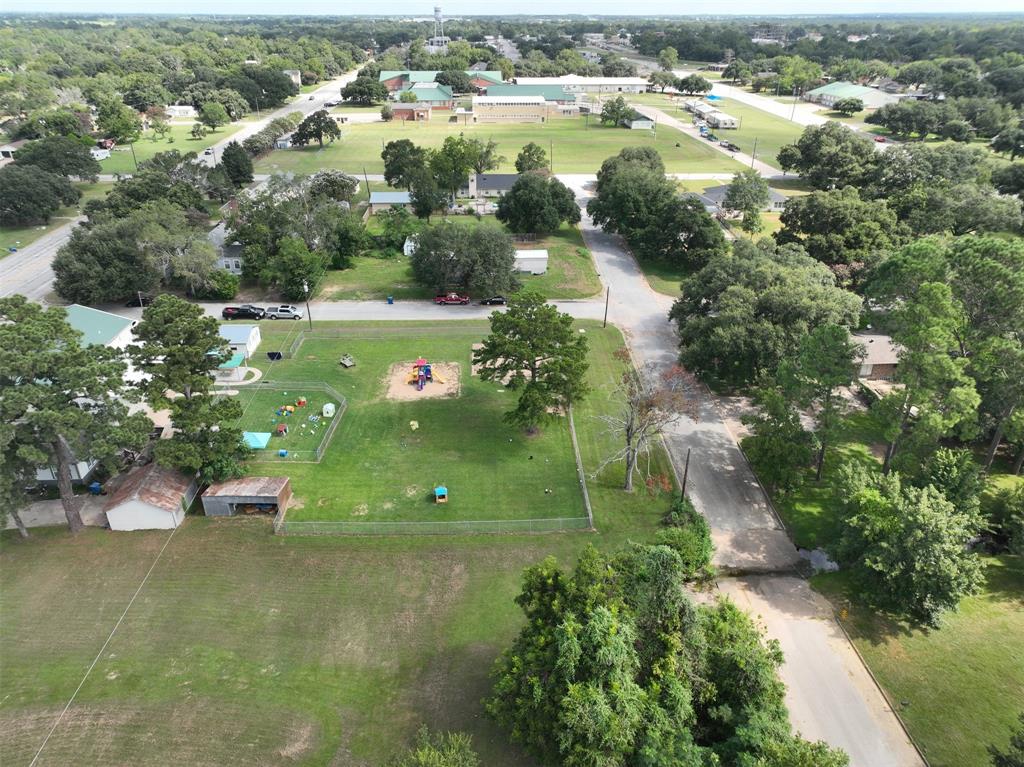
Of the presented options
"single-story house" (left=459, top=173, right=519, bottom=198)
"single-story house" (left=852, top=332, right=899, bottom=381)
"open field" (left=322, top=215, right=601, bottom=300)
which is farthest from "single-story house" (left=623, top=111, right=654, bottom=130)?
"single-story house" (left=852, top=332, right=899, bottom=381)

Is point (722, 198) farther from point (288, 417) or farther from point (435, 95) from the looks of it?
point (435, 95)

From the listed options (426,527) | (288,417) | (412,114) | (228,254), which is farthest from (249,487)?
(412,114)

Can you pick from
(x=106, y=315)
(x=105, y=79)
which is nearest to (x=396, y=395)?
(x=106, y=315)

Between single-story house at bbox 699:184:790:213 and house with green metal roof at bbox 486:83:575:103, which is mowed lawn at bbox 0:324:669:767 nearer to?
single-story house at bbox 699:184:790:213

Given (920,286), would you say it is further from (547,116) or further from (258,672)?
(547,116)

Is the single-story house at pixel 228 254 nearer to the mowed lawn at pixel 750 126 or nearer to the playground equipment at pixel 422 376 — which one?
the playground equipment at pixel 422 376

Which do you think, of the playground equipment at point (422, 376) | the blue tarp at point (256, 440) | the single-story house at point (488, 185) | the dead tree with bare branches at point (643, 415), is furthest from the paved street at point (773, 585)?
the single-story house at point (488, 185)
